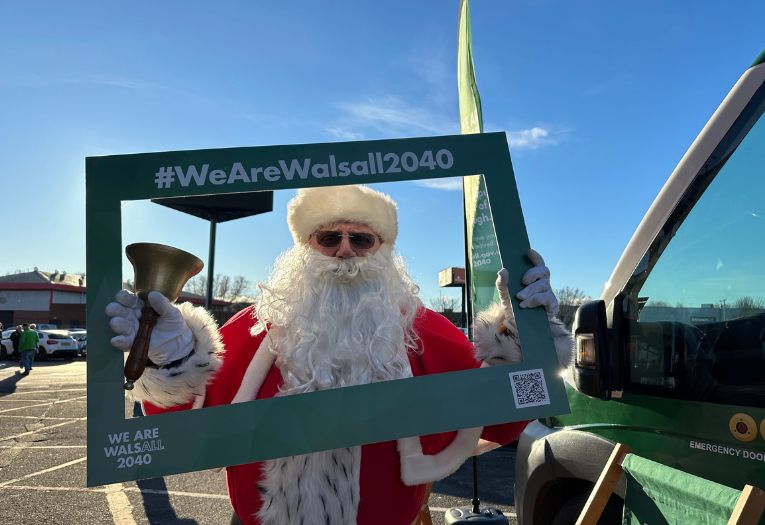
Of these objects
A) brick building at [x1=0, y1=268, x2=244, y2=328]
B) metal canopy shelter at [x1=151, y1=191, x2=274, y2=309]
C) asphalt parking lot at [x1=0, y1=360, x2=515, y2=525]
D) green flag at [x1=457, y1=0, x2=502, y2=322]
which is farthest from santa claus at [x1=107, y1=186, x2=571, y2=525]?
brick building at [x1=0, y1=268, x2=244, y2=328]

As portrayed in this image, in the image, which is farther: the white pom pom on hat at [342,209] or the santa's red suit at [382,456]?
the white pom pom on hat at [342,209]

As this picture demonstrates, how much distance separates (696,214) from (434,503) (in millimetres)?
3948

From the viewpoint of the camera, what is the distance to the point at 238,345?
2.24 metres

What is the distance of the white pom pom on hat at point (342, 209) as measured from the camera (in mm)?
2359

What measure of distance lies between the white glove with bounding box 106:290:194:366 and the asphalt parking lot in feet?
11.0

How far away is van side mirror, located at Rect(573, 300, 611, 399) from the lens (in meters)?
1.97

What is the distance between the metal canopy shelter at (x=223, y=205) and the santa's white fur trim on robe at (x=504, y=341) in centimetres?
91

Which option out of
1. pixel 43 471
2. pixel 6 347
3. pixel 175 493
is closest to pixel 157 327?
pixel 175 493

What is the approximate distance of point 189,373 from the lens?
1.81 m

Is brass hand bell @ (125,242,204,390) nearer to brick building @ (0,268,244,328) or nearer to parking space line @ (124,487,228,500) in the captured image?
parking space line @ (124,487,228,500)

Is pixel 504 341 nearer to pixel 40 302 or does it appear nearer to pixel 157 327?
pixel 157 327

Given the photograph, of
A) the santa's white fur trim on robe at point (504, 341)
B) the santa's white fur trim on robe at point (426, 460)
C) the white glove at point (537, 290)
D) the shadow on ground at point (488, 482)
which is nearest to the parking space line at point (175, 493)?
the shadow on ground at point (488, 482)

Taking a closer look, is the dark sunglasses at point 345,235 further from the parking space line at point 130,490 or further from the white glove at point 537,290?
the parking space line at point 130,490

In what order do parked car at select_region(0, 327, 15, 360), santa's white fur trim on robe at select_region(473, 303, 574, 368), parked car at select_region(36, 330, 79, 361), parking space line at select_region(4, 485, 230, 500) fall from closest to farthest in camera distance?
santa's white fur trim on robe at select_region(473, 303, 574, 368) < parking space line at select_region(4, 485, 230, 500) < parked car at select_region(0, 327, 15, 360) < parked car at select_region(36, 330, 79, 361)
